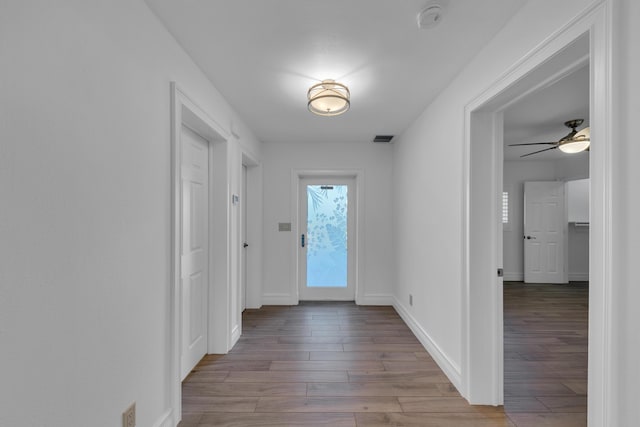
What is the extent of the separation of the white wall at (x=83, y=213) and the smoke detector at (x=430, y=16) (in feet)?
4.72

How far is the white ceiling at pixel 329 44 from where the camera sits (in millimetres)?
1556

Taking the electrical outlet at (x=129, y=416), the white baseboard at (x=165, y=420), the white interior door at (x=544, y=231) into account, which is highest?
the white interior door at (x=544, y=231)

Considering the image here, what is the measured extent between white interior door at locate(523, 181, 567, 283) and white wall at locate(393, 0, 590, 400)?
377cm

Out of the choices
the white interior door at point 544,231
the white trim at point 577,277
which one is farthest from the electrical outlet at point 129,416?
the white trim at point 577,277

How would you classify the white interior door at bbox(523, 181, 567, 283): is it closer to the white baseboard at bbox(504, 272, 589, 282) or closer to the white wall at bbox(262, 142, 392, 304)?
the white baseboard at bbox(504, 272, 589, 282)

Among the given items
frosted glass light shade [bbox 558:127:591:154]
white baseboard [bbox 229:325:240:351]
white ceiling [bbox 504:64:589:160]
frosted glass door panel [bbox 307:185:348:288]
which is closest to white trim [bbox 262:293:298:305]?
frosted glass door panel [bbox 307:185:348:288]

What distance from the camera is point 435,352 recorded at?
2670 millimetres

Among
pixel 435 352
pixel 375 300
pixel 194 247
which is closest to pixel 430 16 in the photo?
pixel 194 247

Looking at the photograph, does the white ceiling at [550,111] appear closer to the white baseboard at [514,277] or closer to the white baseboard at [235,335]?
the white baseboard at [514,277]

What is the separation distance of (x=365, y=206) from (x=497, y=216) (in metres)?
2.31

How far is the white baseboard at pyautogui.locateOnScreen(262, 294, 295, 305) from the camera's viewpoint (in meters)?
4.31

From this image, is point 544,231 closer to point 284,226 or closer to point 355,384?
point 284,226

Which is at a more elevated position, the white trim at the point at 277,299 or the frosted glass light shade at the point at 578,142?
the frosted glass light shade at the point at 578,142

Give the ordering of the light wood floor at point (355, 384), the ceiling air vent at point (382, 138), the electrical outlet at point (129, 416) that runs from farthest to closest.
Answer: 1. the ceiling air vent at point (382, 138)
2. the light wood floor at point (355, 384)
3. the electrical outlet at point (129, 416)
